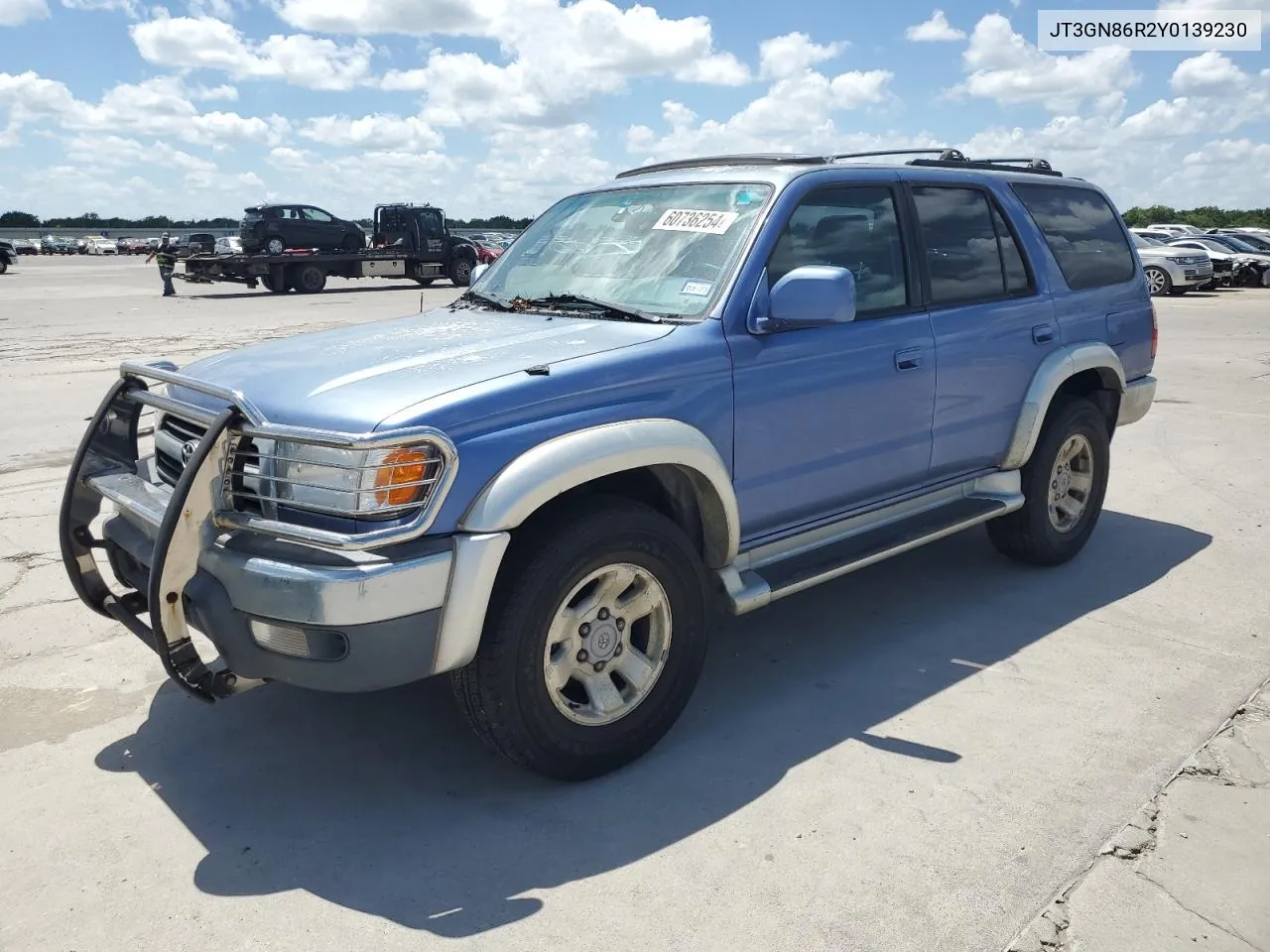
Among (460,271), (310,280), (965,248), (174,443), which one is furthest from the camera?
(460,271)

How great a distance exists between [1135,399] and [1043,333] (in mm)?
1068

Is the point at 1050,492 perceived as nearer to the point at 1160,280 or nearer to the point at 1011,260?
the point at 1011,260

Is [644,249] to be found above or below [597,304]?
above

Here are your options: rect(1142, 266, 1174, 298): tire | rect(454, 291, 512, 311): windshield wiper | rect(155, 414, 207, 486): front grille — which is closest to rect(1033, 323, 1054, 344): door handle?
rect(454, 291, 512, 311): windshield wiper

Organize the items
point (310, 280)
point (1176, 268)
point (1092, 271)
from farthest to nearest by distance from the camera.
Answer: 1. point (310, 280)
2. point (1176, 268)
3. point (1092, 271)

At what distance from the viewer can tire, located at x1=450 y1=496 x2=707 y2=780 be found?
118 inches

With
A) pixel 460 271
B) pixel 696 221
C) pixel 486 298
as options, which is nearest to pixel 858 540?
pixel 696 221

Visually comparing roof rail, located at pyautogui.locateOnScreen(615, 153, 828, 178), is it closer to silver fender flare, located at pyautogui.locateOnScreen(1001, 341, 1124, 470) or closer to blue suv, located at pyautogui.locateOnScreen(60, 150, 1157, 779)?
blue suv, located at pyautogui.locateOnScreen(60, 150, 1157, 779)

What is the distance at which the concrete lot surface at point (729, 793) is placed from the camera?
104 inches

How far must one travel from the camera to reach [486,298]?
4.44 meters

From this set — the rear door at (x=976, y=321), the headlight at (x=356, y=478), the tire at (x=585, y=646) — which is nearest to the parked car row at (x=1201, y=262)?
the rear door at (x=976, y=321)

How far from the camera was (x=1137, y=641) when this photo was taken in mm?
4375

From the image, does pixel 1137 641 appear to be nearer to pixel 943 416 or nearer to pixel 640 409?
pixel 943 416

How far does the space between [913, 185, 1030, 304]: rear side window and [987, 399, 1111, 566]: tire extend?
28.4 inches
